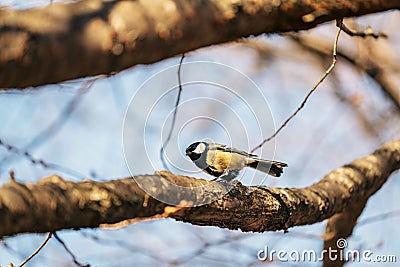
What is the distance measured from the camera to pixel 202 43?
1.24 metres

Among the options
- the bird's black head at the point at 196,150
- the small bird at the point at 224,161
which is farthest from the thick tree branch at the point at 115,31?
the bird's black head at the point at 196,150

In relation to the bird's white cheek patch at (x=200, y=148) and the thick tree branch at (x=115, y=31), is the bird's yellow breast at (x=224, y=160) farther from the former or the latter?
the thick tree branch at (x=115, y=31)

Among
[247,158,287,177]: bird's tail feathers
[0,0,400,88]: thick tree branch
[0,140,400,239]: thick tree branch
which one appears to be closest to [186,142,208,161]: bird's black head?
[247,158,287,177]: bird's tail feathers

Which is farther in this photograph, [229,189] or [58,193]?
[229,189]

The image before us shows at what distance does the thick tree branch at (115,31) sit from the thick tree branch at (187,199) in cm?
40

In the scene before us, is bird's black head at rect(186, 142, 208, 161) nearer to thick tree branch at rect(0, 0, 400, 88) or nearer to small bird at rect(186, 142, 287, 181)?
small bird at rect(186, 142, 287, 181)

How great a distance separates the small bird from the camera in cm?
254

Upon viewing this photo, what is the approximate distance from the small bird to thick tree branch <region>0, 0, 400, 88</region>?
116 centimetres

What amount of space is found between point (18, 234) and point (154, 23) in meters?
0.55

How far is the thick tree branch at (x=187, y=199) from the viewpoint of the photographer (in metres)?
1.36

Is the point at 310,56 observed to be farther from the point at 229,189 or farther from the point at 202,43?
the point at 202,43

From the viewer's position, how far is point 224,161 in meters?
2.64

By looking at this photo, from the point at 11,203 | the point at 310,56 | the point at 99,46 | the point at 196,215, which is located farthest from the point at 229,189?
the point at 310,56

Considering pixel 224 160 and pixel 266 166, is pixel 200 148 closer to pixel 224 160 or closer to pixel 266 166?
pixel 224 160
